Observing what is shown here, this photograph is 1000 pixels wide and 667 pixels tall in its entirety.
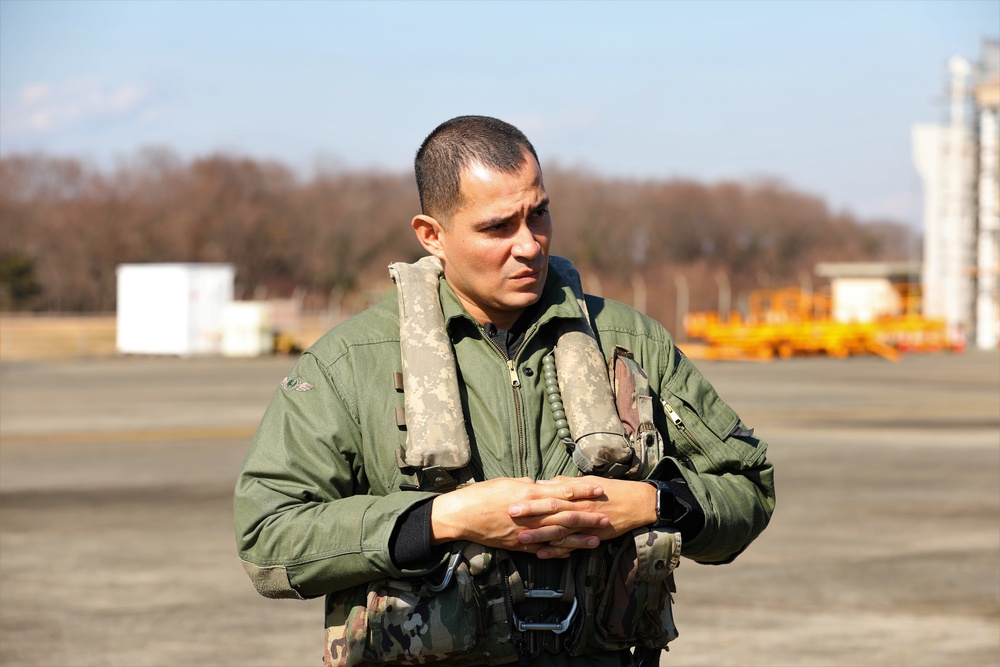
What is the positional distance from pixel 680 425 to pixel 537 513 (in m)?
0.45

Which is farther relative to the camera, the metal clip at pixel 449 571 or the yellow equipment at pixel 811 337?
the yellow equipment at pixel 811 337

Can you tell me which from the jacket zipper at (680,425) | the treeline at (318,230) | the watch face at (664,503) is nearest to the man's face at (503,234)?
the jacket zipper at (680,425)

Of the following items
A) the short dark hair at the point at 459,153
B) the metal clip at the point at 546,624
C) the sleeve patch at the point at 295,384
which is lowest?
the metal clip at the point at 546,624

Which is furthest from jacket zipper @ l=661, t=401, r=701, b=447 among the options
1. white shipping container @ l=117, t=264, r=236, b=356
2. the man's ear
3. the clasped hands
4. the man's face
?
white shipping container @ l=117, t=264, r=236, b=356

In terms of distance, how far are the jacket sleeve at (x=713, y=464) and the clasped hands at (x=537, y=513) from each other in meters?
0.17

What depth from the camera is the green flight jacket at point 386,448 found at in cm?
266

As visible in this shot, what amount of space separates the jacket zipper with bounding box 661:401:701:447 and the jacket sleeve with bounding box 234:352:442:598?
0.57 metres

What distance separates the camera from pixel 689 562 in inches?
365

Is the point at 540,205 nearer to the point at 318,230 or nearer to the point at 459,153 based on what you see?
the point at 459,153

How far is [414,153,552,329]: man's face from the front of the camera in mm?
2771

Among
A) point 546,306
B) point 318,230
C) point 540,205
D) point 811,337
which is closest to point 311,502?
point 546,306

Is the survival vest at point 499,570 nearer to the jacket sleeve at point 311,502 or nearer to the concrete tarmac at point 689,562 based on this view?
the jacket sleeve at point 311,502

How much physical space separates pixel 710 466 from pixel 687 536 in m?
0.18

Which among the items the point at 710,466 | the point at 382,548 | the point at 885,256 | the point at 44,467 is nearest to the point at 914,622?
the point at 710,466
